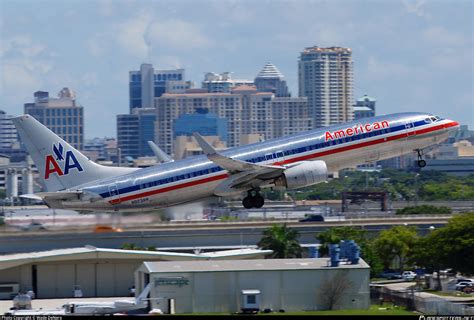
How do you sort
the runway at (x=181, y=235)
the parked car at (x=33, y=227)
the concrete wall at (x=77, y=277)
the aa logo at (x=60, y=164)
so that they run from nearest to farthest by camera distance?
the aa logo at (x=60, y=164)
the concrete wall at (x=77, y=277)
the parked car at (x=33, y=227)
the runway at (x=181, y=235)

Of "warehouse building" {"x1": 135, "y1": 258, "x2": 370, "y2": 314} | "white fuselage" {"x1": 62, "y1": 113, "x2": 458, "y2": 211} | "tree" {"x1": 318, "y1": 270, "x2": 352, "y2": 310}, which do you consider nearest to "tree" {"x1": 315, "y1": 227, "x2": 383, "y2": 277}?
"white fuselage" {"x1": 62, "y1": 113, "x2": 458, "y2": 211}

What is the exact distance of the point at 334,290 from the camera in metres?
70.6

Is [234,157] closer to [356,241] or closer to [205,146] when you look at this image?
[205,146]

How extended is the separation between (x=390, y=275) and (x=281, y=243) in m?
8.28

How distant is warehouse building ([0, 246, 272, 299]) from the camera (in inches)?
3206

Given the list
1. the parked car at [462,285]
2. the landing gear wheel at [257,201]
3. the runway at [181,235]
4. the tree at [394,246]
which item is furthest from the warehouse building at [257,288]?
the tree at [394,246]

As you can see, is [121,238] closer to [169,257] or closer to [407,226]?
[169,257]

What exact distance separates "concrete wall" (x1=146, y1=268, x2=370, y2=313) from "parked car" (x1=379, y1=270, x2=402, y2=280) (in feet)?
73.5

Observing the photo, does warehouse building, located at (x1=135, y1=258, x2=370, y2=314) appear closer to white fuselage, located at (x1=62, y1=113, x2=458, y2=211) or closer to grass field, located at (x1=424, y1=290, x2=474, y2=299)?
white fuselage, located at (x1=62, y1=113, x2=458, y2=211)

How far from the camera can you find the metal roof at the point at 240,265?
72.8 meters

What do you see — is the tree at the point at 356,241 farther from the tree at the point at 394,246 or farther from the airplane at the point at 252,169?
the airplane at the point at 252,169

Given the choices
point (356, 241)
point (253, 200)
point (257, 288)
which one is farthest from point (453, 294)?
point (356, 241)

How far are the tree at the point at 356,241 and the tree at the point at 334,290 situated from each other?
18488 mm

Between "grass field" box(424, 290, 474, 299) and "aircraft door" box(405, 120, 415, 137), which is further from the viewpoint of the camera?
"grass field" box(424, 290, 474, 299)
